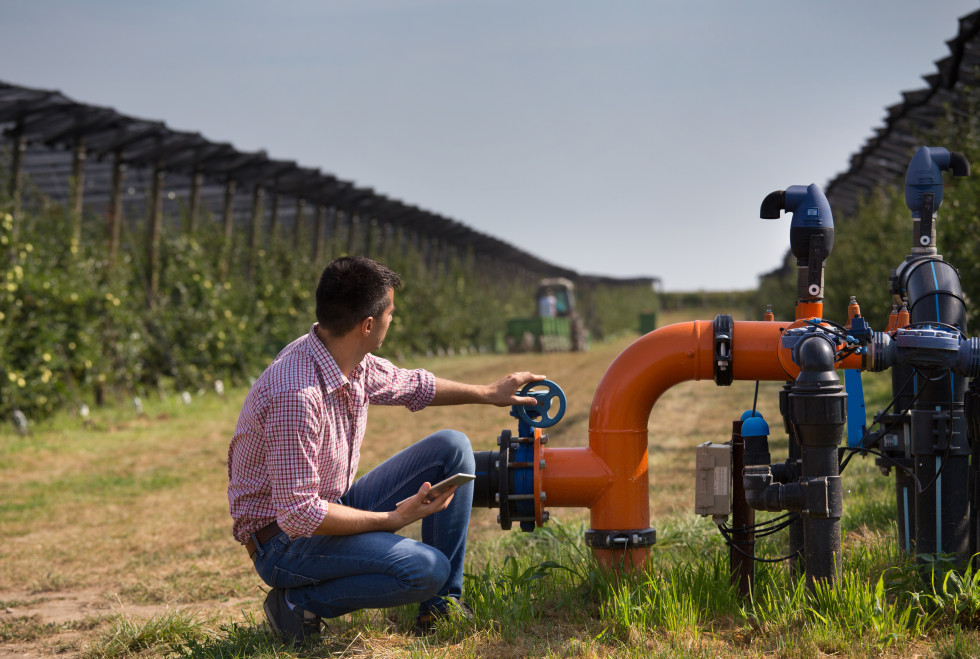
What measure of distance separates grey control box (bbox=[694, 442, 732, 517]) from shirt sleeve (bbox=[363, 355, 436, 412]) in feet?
3.47

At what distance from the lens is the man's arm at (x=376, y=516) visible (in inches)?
117

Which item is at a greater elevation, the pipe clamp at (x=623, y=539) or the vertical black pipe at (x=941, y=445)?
the vertical black pipe at (x=941, y=445)

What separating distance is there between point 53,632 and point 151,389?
8.72 metres

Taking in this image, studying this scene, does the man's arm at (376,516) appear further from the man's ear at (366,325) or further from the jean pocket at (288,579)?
the man's ear at (366,325)

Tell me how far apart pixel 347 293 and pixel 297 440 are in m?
0.51

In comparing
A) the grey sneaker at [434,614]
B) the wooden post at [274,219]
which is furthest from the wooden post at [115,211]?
the grey sneaker at [434,614]

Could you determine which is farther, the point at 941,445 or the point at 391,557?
the point at 941,445

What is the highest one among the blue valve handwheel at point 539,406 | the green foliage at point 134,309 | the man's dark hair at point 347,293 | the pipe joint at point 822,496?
the green foliage at point 134,309

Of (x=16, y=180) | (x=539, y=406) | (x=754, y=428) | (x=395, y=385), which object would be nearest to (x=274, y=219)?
(x=16, y=180)

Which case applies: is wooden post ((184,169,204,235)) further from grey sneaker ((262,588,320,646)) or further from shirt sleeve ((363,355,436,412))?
grey sneaker ((262,588,320,646))

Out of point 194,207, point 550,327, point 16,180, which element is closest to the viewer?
point 16,180

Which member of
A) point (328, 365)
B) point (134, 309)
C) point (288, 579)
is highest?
point (134, 309)

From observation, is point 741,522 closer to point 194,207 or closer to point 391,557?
point 391,557

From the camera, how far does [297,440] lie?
2939mm
